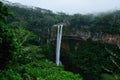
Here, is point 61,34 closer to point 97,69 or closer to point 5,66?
point 97,69

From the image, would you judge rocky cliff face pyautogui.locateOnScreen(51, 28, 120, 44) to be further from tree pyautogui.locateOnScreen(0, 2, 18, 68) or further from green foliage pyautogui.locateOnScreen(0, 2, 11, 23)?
green foliage pyautogui.locateOnScreen(0, 2, 11, 23)

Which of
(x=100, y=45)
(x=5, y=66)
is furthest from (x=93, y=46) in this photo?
(x=5, y=66)

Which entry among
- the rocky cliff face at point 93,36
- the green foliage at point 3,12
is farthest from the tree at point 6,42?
the rocky cliff face at point 93,36

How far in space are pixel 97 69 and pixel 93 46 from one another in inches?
238

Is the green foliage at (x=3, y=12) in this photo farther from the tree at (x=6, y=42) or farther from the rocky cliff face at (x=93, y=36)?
the rocky cliff face at (x=93, y=36)

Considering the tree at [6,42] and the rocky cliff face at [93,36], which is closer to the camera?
the tree at [6,42]

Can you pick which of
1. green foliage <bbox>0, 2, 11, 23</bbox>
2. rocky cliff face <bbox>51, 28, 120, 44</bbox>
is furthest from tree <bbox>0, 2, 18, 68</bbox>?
rocky cliff face <bbox>51, 28, 120, 44</bbox>

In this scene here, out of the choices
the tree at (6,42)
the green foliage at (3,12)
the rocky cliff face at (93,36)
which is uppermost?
the green foliage at (3,12)

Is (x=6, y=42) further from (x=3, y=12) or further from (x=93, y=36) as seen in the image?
(x=93, y=36)

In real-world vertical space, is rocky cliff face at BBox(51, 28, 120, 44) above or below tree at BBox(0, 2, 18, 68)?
below

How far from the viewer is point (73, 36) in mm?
51625

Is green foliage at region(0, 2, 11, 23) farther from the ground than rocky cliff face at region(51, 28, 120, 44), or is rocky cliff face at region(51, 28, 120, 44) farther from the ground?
green foliage at region(0, 2, 11, 23)

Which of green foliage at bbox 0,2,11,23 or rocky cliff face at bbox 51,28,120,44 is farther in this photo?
rocky cliff face at bbox 51,28,120,44

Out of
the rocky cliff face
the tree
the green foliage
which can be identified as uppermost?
the green foliage
